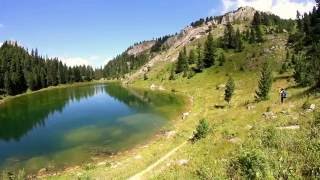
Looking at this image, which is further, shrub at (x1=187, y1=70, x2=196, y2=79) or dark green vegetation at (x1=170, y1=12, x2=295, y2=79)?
dark green vegetation at (x1=170, y1=12, x2=295, y2=79)

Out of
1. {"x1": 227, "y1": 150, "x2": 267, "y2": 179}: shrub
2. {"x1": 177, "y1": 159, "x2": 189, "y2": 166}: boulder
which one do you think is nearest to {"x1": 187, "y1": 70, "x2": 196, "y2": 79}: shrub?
{"x1": 177, "y1": 159, "x2": 189, "y2": 166}: boulder

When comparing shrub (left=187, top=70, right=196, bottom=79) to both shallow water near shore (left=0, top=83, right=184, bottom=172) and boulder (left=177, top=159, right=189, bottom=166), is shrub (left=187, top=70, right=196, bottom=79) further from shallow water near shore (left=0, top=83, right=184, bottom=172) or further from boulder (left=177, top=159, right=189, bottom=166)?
boulder (left=177, top=159, right=189, bottom=166)

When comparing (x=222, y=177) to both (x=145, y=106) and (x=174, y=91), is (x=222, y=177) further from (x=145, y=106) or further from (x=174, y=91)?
(x=174, y=91)

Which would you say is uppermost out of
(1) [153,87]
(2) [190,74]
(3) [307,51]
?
(3) [307,51]

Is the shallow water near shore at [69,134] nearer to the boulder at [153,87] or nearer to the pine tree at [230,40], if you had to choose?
the boulder at [153,87]

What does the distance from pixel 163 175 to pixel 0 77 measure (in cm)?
16081

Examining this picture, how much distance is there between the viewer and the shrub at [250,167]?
1599 centimetres

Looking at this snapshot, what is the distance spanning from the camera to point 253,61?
136 metres

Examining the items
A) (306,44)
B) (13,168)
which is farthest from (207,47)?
(13,168)

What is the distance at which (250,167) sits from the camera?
16.9 meters

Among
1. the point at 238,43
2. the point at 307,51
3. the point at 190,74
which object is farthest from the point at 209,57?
the point at 307,51

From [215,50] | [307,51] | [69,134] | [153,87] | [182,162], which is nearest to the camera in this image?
[182,162]

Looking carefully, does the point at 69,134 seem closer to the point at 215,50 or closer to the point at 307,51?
the point at 307,51

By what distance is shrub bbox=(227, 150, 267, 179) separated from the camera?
52.5ft
